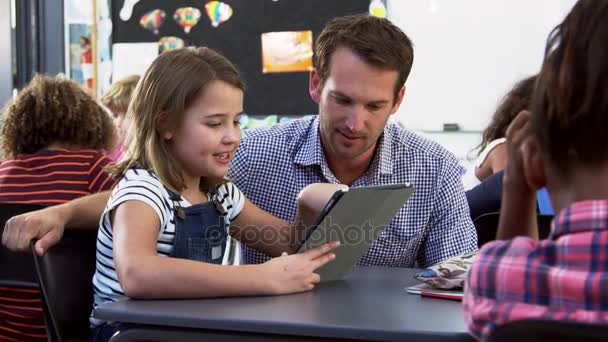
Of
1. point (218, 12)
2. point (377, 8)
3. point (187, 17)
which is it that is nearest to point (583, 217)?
point (377, 8)

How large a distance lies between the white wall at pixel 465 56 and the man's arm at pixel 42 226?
2749 millimetres

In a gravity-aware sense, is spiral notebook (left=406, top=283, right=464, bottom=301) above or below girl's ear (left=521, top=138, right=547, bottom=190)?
below

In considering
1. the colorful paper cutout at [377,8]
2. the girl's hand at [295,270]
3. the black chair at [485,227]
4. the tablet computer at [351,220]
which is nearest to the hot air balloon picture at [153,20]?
the colorful paper cutout at [377,8]

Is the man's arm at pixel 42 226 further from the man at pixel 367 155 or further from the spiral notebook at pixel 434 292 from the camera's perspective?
the spiral notebook at pixel 434 292

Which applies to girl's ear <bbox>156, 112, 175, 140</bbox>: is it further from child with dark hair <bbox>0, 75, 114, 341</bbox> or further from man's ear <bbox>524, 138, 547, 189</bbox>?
man's ear <bbox>524, 138, 547, 189</bbox>

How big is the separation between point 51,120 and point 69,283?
865 mm

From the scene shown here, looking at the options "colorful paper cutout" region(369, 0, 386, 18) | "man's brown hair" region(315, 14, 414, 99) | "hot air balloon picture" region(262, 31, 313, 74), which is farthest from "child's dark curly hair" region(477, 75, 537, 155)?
"hot air balloon picture" region(262, 31, 313, 74)

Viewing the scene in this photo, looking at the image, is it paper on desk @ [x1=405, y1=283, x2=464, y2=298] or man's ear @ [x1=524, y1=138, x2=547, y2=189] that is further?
paper on desk @ [x1=405, y1=283, x2=464, y2=298]

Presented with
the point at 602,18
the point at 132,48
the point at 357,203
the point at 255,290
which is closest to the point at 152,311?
the point at 255,290

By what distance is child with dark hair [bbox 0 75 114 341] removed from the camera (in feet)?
7.63

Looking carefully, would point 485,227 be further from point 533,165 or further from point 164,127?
point 533,165

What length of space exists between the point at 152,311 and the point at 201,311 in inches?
3.0

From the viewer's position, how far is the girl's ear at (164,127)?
1.86 meters

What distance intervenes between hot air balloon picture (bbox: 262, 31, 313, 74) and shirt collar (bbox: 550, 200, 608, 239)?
3.33 m
